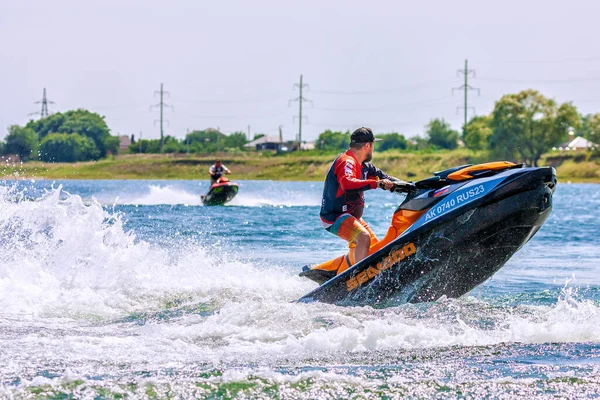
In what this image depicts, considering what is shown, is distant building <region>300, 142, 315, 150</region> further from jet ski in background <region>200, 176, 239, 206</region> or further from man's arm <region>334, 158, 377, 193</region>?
man's arm <region>334, 158, 377, 193</region>

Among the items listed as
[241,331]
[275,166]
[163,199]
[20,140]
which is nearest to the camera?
[241,331]

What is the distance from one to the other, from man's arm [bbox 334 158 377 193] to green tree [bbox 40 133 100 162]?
95.8 meters

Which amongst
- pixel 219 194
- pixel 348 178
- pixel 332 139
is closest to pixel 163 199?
pixel 219 194

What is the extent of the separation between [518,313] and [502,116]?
81.4 metres

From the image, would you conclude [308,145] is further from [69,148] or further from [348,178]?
[348,178]

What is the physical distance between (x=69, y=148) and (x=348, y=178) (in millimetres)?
107926

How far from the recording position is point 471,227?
7.89 m

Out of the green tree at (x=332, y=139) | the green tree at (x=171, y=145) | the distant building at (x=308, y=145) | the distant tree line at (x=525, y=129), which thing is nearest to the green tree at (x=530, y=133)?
the distant tree line at (x=525, y=129)

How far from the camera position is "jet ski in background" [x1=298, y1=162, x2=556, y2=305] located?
25.5 ft

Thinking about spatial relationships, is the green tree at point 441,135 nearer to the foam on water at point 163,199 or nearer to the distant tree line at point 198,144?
the distant tree line at point 198,144

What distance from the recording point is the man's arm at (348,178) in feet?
26.4

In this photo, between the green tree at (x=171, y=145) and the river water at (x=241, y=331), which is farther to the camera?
the green tree at (x=171, y=145)

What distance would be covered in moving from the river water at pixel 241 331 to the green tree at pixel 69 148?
93.4m

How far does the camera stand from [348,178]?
8.10 metres
